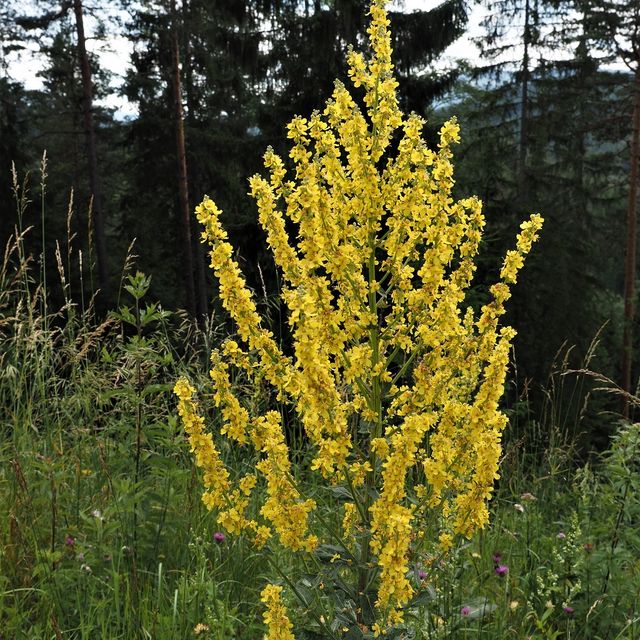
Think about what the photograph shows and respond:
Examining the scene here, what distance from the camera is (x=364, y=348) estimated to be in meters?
2.45

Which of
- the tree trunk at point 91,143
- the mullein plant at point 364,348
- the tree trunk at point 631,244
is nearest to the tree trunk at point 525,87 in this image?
the tree trunk at point 631,244

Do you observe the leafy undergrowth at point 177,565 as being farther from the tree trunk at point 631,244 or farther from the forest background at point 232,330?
the tree trunk at point 631,244

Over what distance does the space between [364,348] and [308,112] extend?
10.9 meters

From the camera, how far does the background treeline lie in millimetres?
13023

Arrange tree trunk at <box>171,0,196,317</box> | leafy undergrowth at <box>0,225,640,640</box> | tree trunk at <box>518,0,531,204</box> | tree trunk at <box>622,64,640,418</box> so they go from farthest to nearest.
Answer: tree trunk at <box>518,0,531,204</box> → tree trunk at <box>622,64,640,418</box> → tree trunk at <box>171,0,196,317</box> → leafy undergrowth at <box>0,225,640,640</box>

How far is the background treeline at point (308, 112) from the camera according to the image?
13023mm

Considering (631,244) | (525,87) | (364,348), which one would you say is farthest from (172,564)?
(525,87)

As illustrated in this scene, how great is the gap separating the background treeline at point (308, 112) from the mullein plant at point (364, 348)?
9610 millimetres

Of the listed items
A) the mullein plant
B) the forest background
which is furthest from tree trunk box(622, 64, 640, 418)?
the mullein plant

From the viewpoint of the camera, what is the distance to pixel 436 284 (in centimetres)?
261

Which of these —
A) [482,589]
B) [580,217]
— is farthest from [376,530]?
[580,217]

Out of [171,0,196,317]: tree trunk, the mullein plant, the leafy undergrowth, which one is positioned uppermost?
[171,0,196,317]: tree trunk

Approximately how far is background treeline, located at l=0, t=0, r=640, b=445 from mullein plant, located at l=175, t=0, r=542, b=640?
9610 mm

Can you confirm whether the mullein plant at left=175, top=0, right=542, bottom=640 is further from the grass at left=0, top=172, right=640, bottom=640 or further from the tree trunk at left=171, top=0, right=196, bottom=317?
the tree trunk at left=171, top=0, right=196, bottom=317
